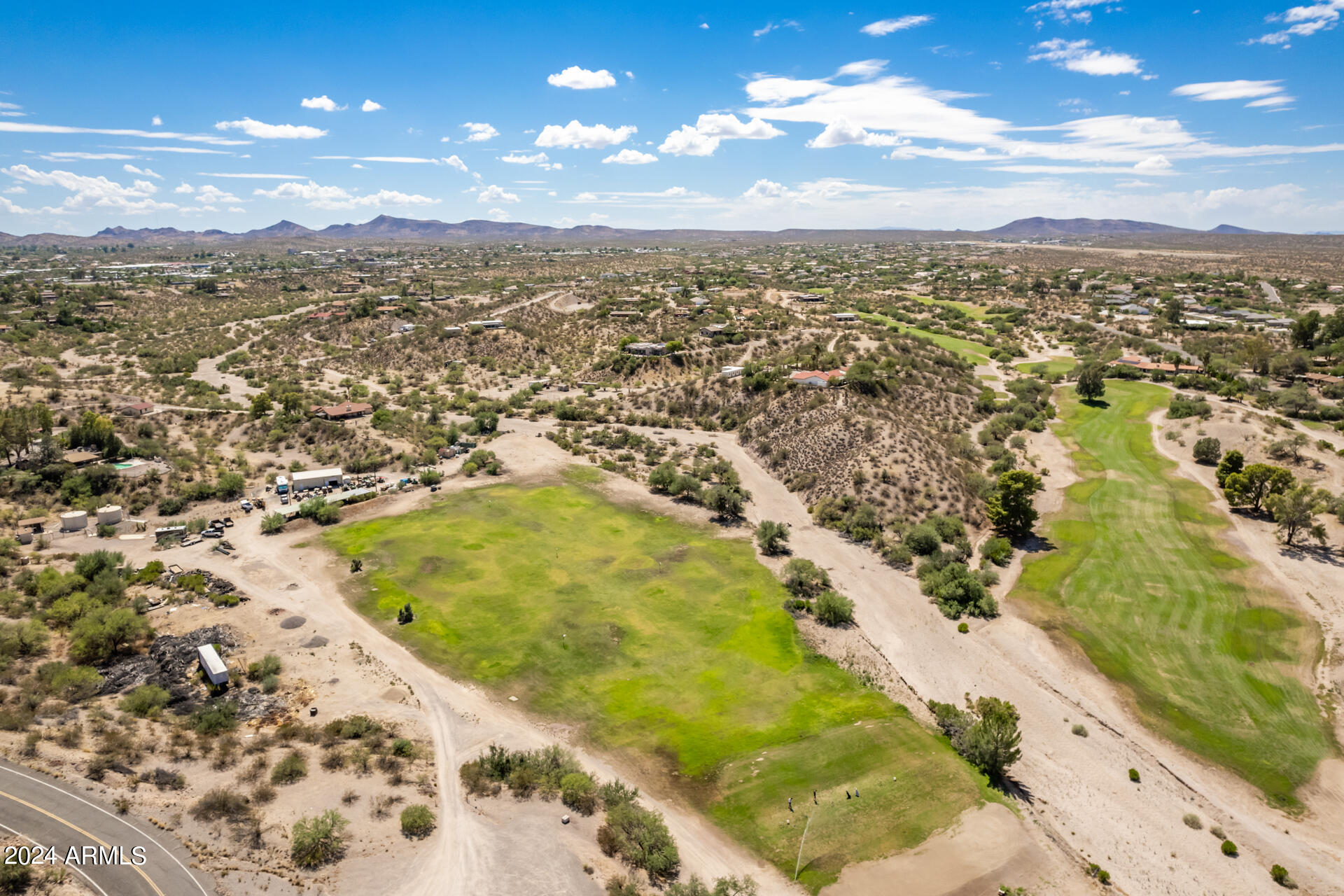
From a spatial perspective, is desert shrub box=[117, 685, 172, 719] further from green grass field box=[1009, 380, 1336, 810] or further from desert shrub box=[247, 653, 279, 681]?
green grass field box=[1009, 380, 1336, 810]

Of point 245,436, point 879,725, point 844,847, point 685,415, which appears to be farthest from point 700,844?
point 245,436

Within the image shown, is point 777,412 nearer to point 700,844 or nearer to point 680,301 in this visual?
point 700,844

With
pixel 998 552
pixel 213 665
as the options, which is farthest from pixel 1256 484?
pixel 213 665

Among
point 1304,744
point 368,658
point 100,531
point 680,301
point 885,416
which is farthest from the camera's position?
point 680,301

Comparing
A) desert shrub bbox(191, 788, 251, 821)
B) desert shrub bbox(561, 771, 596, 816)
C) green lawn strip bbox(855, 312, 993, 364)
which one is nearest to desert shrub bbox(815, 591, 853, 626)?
desert shrub bbox(561, 771, 596, 816)

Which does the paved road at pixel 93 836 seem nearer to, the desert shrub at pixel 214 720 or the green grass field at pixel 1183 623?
the desert shrub at pixel 214 720
